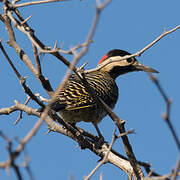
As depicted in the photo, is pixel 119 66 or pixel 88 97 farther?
pixel 119 66

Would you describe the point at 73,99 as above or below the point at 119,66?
below

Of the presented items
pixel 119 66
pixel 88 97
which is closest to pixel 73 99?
pixel 88 97

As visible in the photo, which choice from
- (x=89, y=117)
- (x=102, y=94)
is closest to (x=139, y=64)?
(x=102, y=94)

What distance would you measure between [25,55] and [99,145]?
1.69 m

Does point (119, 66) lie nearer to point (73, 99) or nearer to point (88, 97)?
point (88, 97)

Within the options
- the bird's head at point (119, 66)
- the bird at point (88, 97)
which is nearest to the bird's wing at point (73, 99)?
the bird at point (88, 97)

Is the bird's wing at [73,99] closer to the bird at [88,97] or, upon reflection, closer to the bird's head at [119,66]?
the bird at [88,97]

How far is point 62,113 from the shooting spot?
5996 millimetres

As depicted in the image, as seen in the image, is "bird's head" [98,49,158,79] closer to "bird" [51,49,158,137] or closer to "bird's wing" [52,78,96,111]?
"bird" [51,49,158,137]

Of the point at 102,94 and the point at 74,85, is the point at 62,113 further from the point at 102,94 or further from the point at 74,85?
the point at 102,94

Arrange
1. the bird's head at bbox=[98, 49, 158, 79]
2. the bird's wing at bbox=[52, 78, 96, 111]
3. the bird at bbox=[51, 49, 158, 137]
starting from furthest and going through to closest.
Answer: the bird's head at bbox=[98, 49, 158, 79] → the bird at bbox=[51, 49, 158, 137] → the bird's wing at bbox=[52, 78, 96, 111]

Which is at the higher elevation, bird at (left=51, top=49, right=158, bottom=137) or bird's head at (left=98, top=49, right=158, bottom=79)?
bird's head at (left=98, top=49, right=158, bottom=79)

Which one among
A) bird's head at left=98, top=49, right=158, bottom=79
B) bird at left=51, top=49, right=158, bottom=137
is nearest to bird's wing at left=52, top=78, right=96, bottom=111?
bird at left=51, top=49, right=158, bottom=137

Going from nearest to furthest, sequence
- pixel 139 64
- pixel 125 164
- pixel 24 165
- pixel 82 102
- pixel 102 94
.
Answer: pixel 24 165, pixel 125 164, pixel 82 102, pixel 102 94, pixel 139 64
